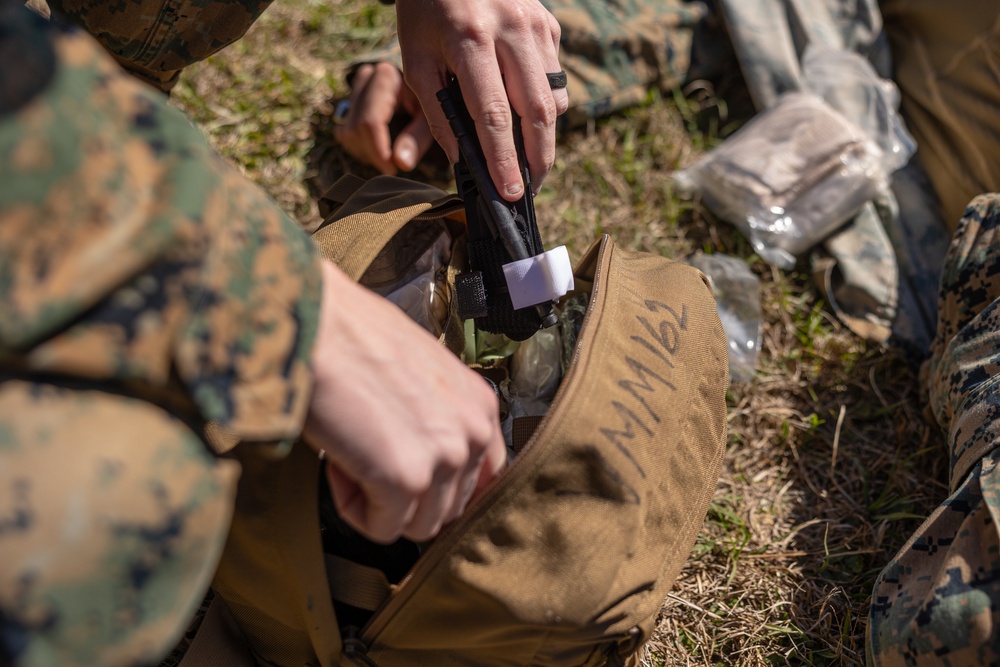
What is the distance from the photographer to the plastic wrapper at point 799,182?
217 centimetres

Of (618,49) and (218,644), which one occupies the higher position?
(618,49)

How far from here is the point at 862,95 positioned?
2.35 meters

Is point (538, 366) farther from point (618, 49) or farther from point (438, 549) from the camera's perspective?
point (618, 49)

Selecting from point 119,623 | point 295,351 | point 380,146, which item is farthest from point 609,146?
point 119,623

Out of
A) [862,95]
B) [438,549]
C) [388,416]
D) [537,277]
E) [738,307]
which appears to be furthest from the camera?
[862,95]

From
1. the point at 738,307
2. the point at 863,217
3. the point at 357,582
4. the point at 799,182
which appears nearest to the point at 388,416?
the point at 357,582

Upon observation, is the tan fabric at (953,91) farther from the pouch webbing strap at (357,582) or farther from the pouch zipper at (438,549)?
the pouch webbing strap at (357,582)

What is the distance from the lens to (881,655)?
4.42 ft

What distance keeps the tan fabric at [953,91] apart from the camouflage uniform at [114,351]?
6.60 feet

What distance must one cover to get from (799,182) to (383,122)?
117 centimetres

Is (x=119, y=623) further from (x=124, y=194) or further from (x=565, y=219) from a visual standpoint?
(x=565, y=219)

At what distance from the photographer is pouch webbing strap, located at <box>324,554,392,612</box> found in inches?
46.4

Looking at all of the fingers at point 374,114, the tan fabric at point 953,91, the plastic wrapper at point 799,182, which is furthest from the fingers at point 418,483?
the tan fabric at point 953,91

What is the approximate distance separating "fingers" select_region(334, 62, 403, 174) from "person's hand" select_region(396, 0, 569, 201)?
631 mm
